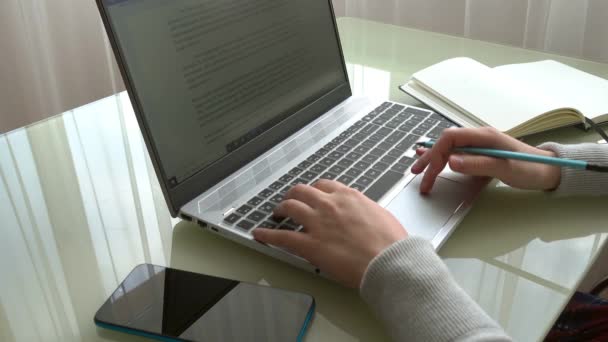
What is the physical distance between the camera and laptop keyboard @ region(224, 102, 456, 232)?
0.59 meters

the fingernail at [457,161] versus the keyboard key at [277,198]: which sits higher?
the fingernail at [457,161]

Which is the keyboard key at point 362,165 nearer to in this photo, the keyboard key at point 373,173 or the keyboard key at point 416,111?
the keyboard key at point 373,173

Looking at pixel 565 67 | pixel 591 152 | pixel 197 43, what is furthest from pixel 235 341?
pixel 565 67

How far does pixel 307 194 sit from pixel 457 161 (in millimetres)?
184

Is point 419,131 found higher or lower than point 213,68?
lower

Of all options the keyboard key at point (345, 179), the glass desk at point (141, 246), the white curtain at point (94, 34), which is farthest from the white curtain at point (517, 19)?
the keyboard key at point (345, 179)

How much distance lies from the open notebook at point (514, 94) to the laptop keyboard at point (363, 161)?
0.05m

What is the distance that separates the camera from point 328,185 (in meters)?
0.60

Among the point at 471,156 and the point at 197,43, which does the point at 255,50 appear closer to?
the point at 197,43

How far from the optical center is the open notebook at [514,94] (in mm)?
780

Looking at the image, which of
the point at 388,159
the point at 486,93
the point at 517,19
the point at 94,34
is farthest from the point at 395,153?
the point at 94,34

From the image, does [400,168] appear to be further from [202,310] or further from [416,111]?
[202,310]

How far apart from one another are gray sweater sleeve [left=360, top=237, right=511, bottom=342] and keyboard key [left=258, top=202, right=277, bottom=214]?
145 millimetres

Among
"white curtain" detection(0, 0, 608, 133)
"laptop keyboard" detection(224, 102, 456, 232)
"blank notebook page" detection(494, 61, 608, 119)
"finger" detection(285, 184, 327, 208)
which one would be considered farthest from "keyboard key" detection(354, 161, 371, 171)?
"white curtain" detection(0, 0, 608, 133)
